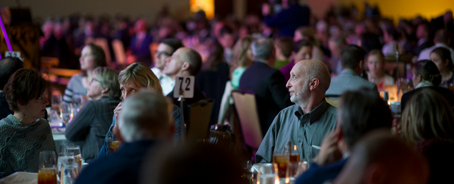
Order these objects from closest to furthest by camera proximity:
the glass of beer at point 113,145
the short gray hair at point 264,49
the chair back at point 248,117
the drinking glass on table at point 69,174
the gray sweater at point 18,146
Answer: the drinking glass on table at point 69,174, the glass of beer at point 113,145, the gray sweater at point 18,146, the chair back at point 248,117, the short gray hair at point 264,49

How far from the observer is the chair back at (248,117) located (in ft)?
14.7

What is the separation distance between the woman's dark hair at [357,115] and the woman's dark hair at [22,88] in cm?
194

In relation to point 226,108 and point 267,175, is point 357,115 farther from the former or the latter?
point 226,108

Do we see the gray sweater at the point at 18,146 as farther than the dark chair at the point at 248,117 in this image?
No

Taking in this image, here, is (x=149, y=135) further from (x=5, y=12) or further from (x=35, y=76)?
(x=5, y=12)

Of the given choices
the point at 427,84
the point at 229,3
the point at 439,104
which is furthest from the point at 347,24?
the point at 439,104

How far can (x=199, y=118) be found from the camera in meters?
4.16

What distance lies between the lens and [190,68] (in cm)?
448

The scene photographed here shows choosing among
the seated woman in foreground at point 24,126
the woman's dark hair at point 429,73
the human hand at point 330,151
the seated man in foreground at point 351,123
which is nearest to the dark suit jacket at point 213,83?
the woman's dark hair at point 429,73

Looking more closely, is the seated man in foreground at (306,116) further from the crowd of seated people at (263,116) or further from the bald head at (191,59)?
the bald head at (191,59)

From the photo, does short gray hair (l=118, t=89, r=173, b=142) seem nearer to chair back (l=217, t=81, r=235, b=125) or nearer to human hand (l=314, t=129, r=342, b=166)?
human hand (l=314, t=129, r=342, b=166)

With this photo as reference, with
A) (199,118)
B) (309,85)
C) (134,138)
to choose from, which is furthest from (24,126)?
(309,85)

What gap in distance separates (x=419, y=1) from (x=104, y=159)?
14.7 metres

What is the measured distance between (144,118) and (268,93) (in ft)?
9.92
